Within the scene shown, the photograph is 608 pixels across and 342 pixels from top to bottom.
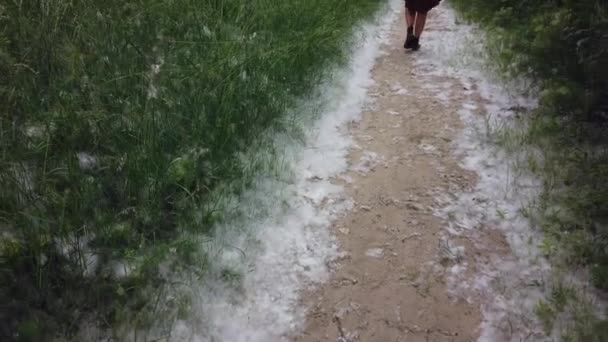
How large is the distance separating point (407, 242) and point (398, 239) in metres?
0.07

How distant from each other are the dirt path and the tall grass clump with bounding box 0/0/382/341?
0.95 meters

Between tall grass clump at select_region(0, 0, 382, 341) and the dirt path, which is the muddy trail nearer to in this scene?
the dirt path

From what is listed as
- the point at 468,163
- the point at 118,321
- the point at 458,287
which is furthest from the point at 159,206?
the point at 468,163

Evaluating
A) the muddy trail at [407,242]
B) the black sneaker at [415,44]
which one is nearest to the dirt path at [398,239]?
the muddy trail at [407,242]

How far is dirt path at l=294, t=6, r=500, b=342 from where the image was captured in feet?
7.65

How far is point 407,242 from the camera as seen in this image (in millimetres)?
2896

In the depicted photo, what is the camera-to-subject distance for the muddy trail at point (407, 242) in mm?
2332

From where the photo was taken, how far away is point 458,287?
251 cm

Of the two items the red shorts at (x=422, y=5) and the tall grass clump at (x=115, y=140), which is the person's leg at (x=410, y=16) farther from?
the tall grass clump at (x=115, y=140)

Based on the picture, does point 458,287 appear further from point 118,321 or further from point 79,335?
point 79,335

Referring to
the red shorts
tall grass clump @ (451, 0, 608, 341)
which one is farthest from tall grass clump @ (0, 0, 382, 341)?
the red shorts

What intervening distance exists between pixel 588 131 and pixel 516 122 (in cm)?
68

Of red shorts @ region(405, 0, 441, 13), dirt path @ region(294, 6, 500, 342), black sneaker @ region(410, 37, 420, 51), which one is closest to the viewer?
dirt path @ region(294, 6, 500, 342)

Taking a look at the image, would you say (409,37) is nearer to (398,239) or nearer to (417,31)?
(417,31)
